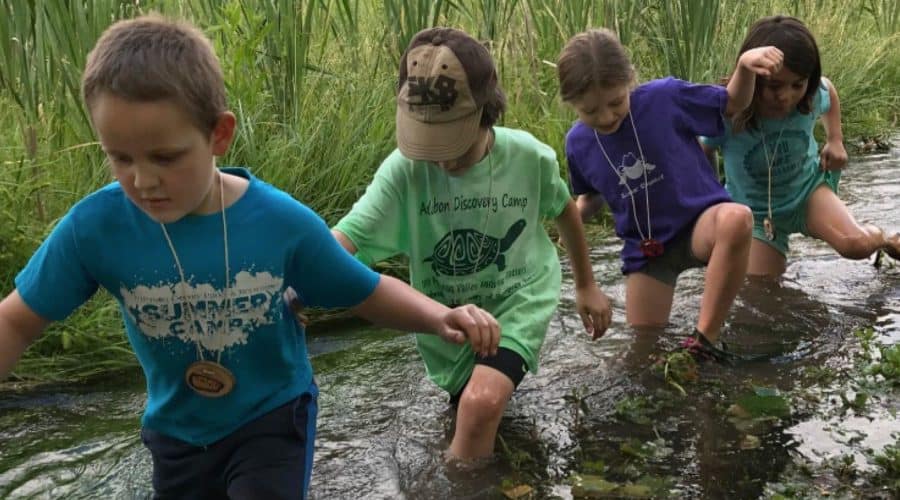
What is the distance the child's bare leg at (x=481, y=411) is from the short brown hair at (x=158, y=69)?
1252 millimetres

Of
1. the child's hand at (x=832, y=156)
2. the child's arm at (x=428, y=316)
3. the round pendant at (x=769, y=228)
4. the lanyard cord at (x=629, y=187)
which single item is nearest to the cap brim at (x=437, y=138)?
the child's arm at (x=428, y=316)

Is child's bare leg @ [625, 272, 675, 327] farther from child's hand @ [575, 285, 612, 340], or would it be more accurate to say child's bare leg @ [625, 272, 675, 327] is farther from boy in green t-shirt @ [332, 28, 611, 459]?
boy in green t-shirt @ [332, 28, 611, 459]

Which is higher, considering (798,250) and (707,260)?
(707,260)

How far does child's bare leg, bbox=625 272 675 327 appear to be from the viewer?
435cm

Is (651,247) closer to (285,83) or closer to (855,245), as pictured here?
(855,245)

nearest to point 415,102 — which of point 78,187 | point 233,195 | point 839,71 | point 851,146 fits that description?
point 233,195

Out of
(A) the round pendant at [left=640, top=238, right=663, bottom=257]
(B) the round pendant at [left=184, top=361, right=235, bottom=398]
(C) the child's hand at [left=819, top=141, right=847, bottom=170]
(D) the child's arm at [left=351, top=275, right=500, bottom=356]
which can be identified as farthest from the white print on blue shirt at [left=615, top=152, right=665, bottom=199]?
(B) the round pendant at [left=184, top=361, right=235, bottom=398]

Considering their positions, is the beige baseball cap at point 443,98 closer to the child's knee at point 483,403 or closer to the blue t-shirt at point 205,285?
the child's knee at point 483,403

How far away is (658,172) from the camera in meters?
4.10

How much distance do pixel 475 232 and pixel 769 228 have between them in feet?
6.74

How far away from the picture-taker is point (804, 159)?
4.88 m

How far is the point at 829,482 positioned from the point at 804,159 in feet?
7.72

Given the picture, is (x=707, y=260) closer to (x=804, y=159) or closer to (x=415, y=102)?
(x=804, y=159)

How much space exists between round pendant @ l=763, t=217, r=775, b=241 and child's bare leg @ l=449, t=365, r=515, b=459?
211cm
